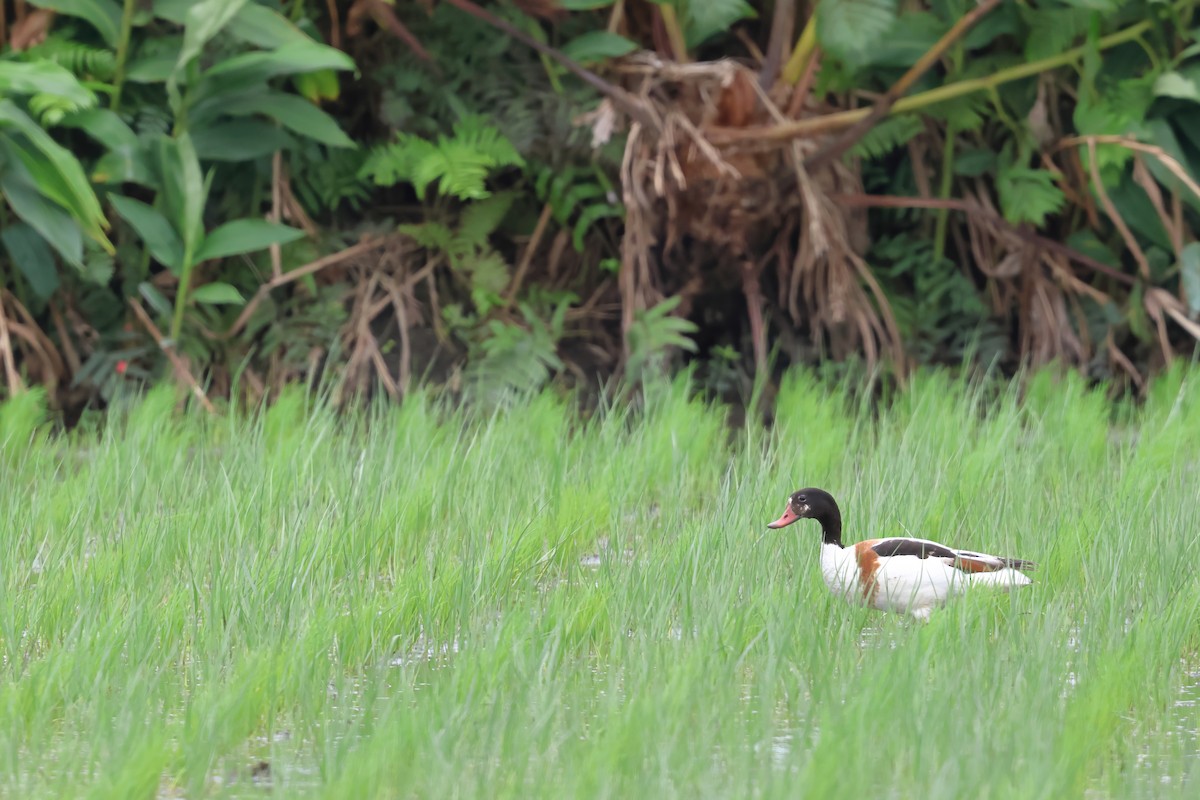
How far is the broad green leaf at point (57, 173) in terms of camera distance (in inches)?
195

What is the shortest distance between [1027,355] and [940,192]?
0.70 m

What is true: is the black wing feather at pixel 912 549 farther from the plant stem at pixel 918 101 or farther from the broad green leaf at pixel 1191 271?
the broad green leaf at pixel 1191 271

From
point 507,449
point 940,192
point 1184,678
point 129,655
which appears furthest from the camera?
point 940,192

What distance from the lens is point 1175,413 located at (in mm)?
4836

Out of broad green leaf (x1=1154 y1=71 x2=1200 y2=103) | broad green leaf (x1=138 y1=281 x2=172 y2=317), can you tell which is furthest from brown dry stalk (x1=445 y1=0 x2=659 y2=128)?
broad green leaf (x1=1154 y1=71 x2=1200 y2=103)

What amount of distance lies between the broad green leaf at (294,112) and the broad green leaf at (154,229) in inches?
16.8

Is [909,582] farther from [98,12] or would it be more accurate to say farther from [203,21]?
[98,12]

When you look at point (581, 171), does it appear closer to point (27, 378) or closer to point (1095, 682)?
point (27, 378)

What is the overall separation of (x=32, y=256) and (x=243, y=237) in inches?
28.4

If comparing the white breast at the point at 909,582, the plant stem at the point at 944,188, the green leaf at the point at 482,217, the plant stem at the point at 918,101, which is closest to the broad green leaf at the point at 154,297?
the green leaf at the point at 482,217

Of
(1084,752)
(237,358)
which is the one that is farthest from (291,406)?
(1084,752)

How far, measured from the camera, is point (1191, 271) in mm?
5770

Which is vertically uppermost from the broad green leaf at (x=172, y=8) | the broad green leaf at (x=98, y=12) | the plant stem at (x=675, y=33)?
the plant stem at (x=675, y=33)

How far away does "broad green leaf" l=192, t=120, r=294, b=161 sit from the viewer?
5562 mm
